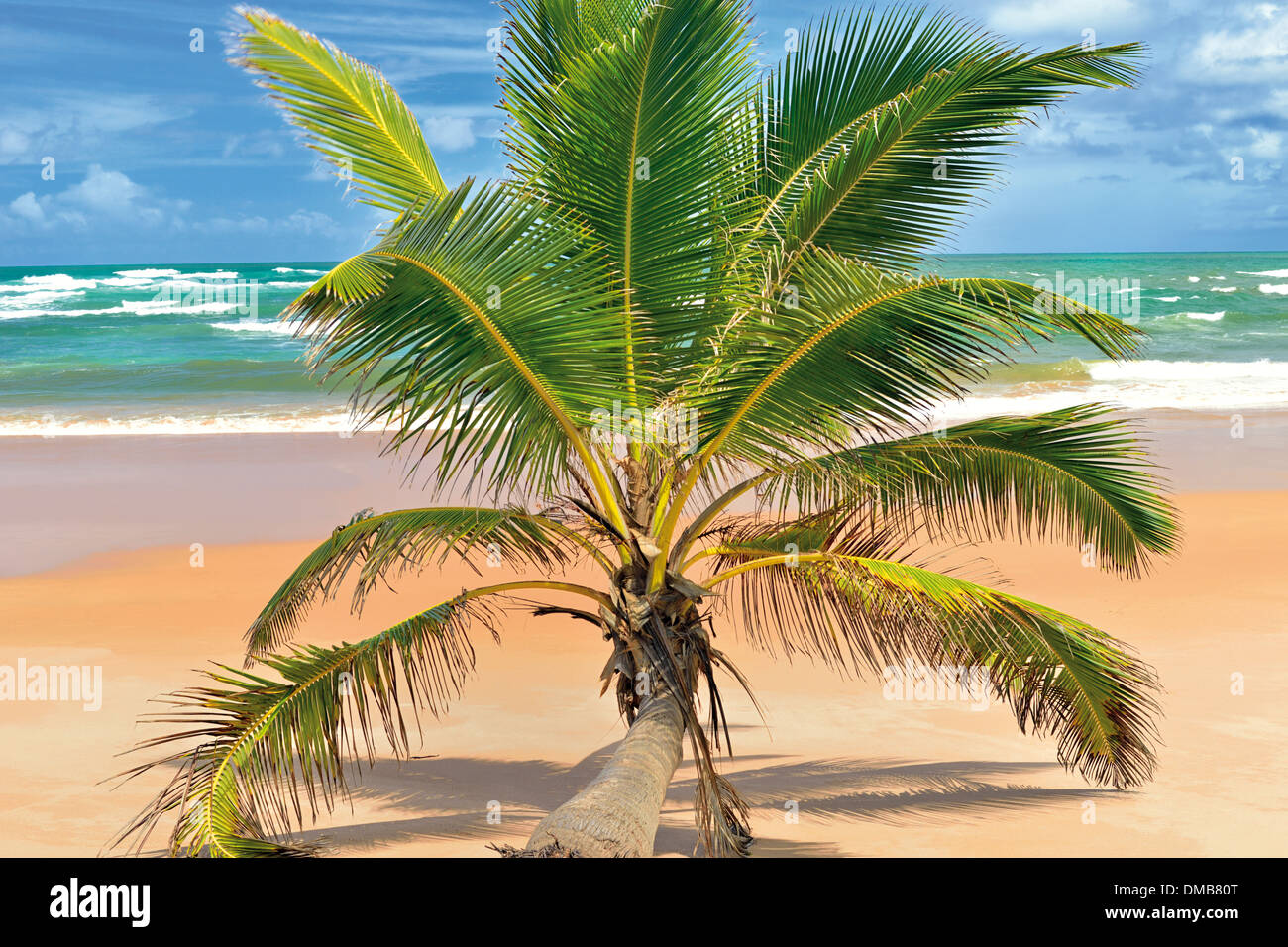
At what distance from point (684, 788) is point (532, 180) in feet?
10.0

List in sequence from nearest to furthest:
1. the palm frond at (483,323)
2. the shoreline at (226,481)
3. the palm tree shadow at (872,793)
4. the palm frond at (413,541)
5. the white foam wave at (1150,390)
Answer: the palm frond at (483,323) → the palm frond at (413,541) → the palm tree shadow at (872,793) → the shoreline at (226,481) → the white foam wave at (1150,390)

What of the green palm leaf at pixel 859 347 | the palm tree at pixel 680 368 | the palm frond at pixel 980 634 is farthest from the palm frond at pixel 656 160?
the palm frond at pixel 980 634

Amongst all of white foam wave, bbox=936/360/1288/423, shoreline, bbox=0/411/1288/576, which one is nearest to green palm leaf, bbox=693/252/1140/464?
shoreline, bbox=0/411/1288/576

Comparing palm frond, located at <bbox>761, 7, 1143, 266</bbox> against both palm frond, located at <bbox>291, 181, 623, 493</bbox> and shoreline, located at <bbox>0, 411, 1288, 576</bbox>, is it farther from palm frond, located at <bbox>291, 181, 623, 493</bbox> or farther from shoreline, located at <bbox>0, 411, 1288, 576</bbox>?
shoreline, located at <bbox>0, 411, 1288, 576</bbox>

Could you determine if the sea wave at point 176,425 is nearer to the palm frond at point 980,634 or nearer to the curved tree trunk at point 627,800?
the palm frond at point 980,634

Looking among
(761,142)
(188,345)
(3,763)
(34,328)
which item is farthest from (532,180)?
(34,328)

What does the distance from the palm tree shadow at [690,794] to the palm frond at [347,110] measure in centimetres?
278

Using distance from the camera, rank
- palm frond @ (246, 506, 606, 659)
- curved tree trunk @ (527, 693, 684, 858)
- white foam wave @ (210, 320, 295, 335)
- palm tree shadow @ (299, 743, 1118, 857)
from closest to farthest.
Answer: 1. curved tree trunk @ (527, 693, 684, 858)
2. palm frond @ (246, 506, 606, 659)
3. palm tree shadow @ (299, 743, 1118, 857)
4. white foam wave @ (210, 320, 295, 335)

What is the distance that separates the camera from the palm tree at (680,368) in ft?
12.2

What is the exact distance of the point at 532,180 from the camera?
14.9 ft

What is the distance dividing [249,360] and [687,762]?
75.6 feet

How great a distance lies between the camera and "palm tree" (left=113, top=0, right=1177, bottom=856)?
372 cm

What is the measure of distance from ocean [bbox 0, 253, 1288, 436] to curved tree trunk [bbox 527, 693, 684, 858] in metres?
2.56

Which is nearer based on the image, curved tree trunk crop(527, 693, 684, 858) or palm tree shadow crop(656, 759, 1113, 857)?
curved tree trunk crop(527, 693, 684, 858)
